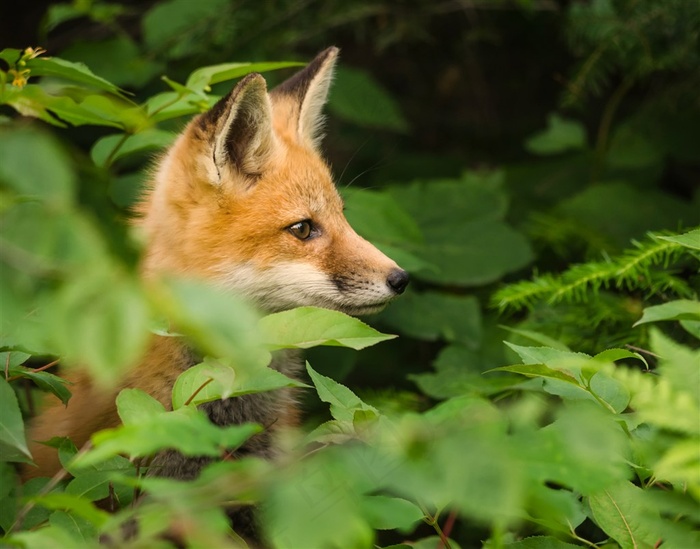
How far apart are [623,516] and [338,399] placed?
2.02 feet

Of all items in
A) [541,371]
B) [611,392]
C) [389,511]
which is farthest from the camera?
[611,392]

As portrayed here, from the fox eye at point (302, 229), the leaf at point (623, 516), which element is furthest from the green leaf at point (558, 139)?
the leaf at point (623, 516)

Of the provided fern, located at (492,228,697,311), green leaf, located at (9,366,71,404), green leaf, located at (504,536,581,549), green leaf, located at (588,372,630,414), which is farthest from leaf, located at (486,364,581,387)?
fern, located at (492,228,697,311)

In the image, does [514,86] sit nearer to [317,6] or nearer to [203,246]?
[317,6]

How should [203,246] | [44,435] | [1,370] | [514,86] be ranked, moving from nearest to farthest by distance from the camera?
[1,370]
[44,435]
[203,246]
[514,86]

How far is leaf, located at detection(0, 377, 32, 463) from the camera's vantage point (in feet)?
5.12

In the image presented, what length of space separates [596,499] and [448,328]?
7.31ft

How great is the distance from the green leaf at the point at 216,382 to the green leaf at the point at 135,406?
0.05 metres

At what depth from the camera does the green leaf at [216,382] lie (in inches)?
63.9

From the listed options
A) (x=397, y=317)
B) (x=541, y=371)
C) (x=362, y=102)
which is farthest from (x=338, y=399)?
(x=362, y=102)

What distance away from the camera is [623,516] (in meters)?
1.68

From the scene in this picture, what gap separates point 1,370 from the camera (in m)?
1.92

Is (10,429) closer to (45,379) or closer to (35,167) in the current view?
(45,379)

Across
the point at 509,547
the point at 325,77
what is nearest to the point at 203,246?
the point at 325,77
